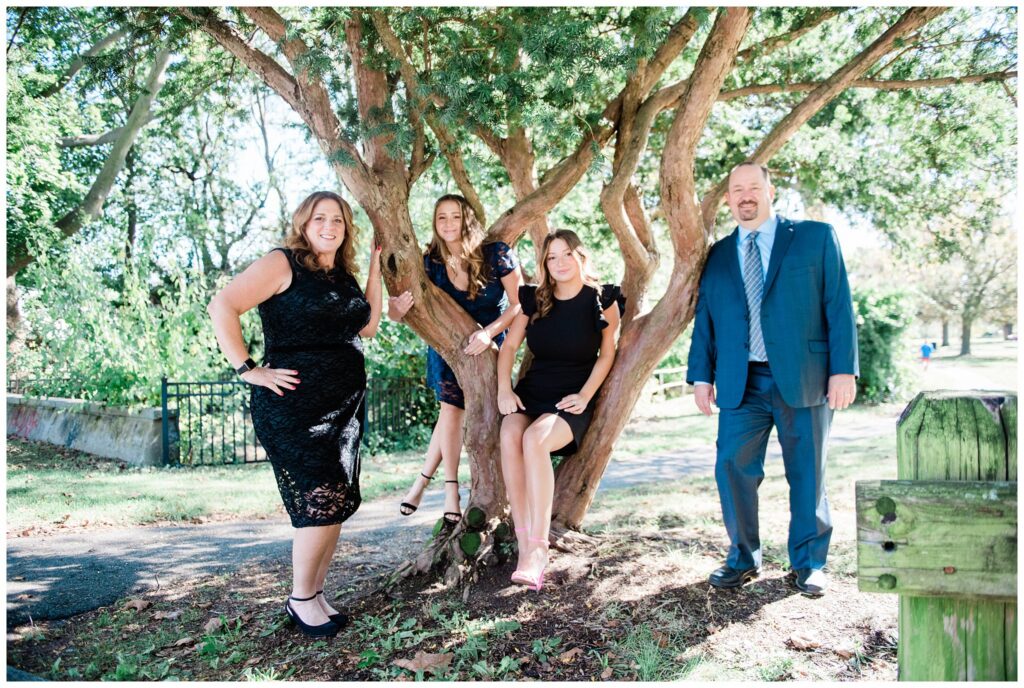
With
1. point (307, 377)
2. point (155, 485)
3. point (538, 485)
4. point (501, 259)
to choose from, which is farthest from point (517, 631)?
point (155, 485)

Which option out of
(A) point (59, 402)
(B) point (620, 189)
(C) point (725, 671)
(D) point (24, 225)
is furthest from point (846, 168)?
(D) point (24, 225)

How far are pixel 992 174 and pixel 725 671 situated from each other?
8.36 meters

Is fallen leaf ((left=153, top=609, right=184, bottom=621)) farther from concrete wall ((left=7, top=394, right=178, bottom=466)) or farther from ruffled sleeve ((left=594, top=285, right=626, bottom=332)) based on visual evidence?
concrete wall ((left=7, top=394, right=178, bottom=466))

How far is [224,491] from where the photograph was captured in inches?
334

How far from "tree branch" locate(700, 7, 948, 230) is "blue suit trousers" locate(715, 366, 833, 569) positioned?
1.50 meters

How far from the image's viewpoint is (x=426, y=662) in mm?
3434

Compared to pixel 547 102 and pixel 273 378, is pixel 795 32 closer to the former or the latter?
pixel 547 102

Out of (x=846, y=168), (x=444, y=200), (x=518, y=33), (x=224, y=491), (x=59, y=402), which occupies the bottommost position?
(x=224, y=491)

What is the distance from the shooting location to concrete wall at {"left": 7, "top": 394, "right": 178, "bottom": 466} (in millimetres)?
10453

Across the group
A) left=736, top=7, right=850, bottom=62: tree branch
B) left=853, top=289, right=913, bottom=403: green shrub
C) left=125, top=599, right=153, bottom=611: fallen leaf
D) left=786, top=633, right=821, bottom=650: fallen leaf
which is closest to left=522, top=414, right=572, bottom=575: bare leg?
left=786, top=633, right=821, bottom=650: fallen leaf

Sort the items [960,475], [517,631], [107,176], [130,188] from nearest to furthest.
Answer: [960,475]
[517,631]
[107,176]
[130,188]

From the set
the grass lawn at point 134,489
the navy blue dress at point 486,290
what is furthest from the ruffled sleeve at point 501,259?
the grass lawn at point 134,489

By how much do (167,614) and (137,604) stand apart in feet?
0.99

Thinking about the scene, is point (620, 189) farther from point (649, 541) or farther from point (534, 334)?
point (649, 541)
